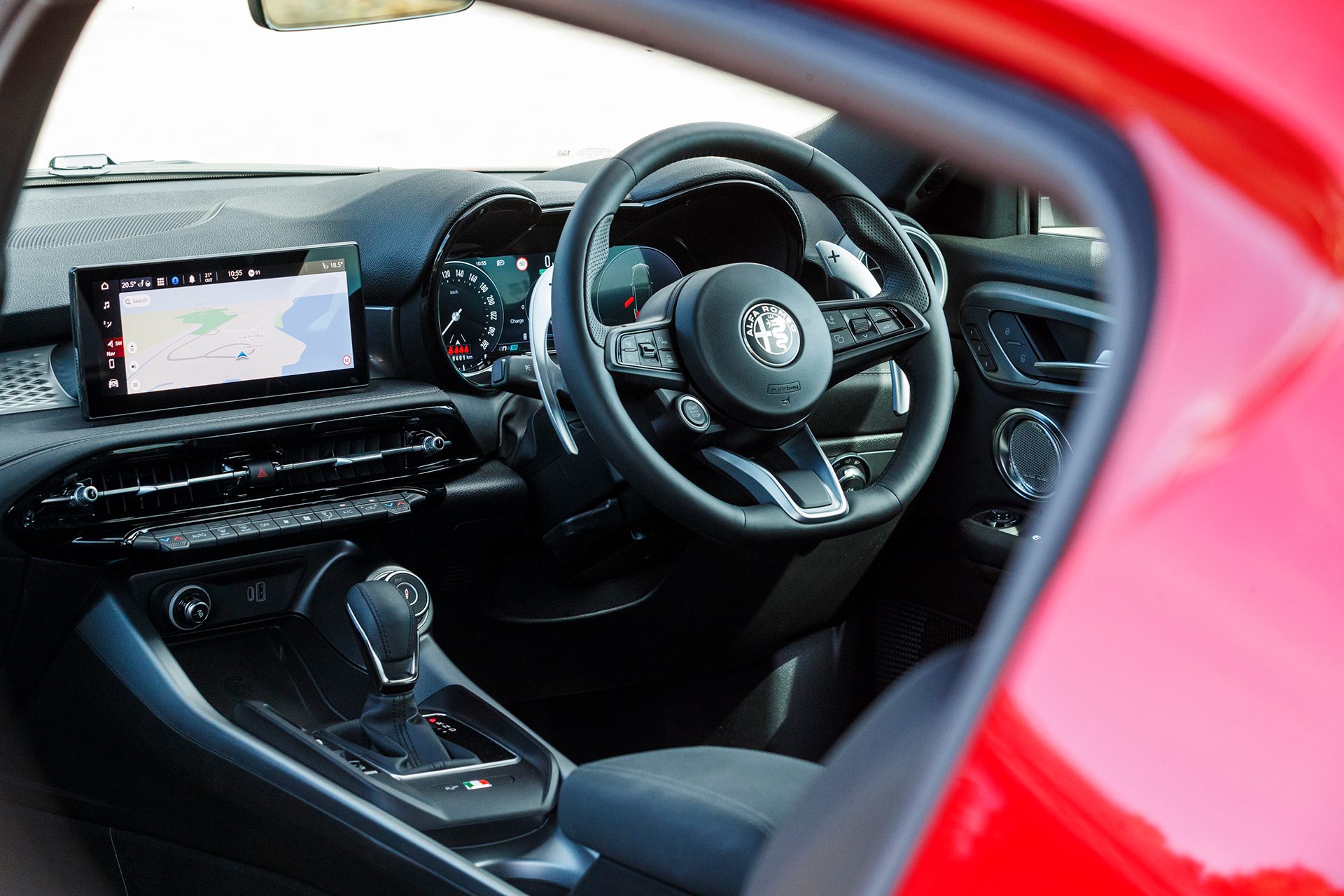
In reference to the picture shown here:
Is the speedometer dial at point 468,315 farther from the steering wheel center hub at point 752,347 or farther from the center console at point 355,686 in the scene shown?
the steering wheel center hub at point 752,347

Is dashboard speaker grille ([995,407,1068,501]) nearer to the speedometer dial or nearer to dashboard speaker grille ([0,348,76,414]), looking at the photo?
the speedometer dial

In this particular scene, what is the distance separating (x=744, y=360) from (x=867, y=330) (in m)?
0.20

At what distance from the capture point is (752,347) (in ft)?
5.74

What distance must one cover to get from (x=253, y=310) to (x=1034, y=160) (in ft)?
5.30

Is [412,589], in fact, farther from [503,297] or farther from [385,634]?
[503,297]

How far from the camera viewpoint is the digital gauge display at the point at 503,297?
2.22 m

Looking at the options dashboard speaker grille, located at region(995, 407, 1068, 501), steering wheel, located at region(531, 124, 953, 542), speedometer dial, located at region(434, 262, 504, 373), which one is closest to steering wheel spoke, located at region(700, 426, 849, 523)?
steering wheel, located at region(531, 124, 953, 542)

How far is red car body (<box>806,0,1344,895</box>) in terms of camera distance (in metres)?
0.42

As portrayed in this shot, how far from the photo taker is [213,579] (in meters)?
1.95

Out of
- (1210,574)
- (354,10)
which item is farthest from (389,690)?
(1210,574)

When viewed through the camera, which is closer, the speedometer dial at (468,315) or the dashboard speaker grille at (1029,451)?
the speedometer dial at (468,315)

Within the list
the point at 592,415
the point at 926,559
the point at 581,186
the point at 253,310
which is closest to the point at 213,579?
the point at 253,310

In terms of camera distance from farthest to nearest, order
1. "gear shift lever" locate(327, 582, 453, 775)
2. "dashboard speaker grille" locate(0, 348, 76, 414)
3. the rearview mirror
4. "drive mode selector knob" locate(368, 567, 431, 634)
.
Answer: "drive mode selector knob" locate(368, 567, 431, 634)
"gear shift lever" locate(327, 582, 453, 775)
"dashboard speaker grille" locate(0, 348, 76, 414)
the rearview mirror

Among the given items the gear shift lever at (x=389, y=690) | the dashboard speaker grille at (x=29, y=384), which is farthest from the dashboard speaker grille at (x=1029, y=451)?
the dashboard speaker grille at (x=29, y=384)
